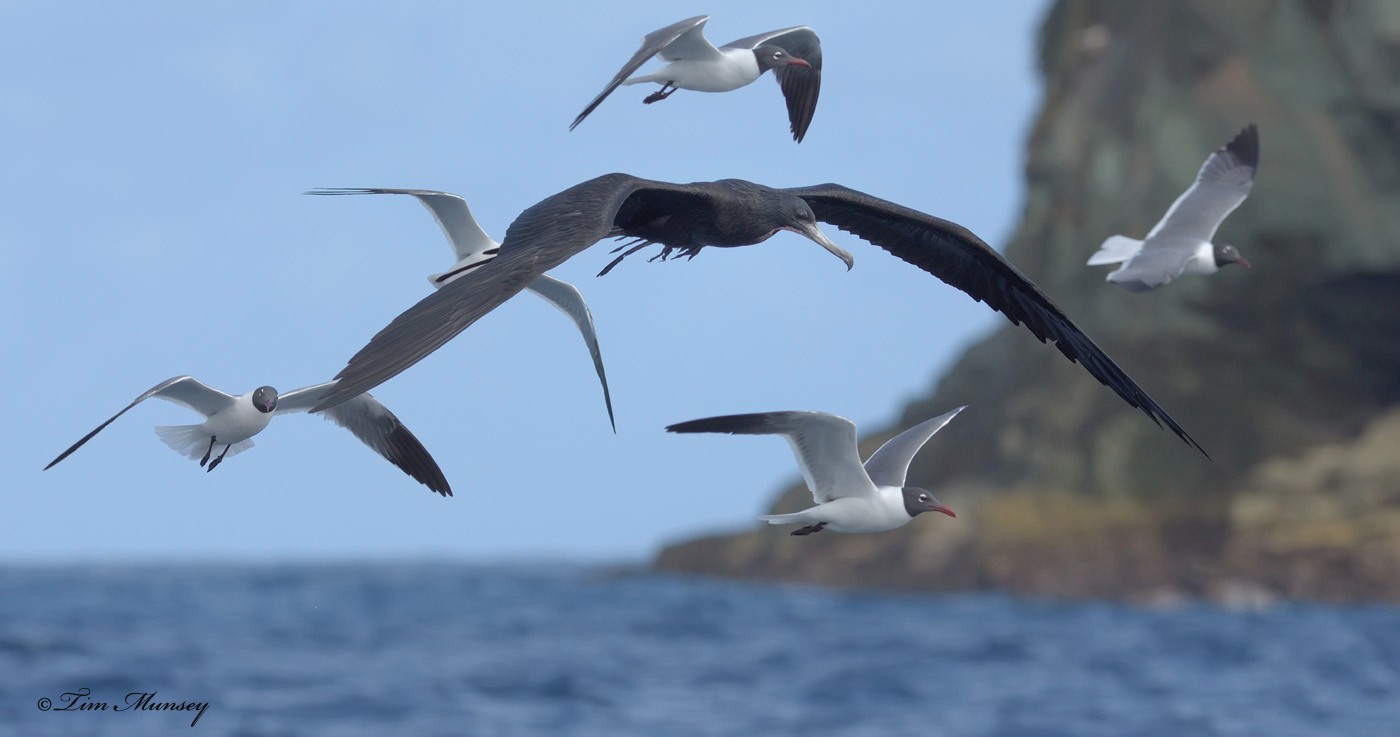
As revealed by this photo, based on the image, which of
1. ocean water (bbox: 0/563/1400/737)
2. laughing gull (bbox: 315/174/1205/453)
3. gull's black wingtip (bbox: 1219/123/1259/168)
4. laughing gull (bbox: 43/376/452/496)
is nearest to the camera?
laughing gull (bbox: 315/174/1205/453)

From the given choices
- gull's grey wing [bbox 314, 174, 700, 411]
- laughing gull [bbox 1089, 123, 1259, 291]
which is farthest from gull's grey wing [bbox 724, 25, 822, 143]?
gull's grey wing [bbox 314, 174, 700, 411]

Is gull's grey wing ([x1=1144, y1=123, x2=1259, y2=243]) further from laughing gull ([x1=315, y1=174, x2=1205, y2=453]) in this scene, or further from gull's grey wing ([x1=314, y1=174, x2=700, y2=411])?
gull's grey wing ([x1=314, y1=174, x2=700, y2=411])

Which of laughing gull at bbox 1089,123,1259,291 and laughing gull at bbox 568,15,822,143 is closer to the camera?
laughing gull at bbox 1089,123,1259,291

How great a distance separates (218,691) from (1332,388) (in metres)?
23.3

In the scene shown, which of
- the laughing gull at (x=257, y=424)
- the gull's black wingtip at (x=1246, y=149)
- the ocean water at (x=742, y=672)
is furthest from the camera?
the ocean water at (x=742, y=672)

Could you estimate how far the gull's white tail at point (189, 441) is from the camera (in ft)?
23.2

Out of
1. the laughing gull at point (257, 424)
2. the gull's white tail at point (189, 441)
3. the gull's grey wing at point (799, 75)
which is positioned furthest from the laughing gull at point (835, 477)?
the gull's grey wing at point (799, 75)

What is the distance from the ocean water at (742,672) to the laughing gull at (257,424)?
468 inches

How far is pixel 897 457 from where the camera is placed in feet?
25.6

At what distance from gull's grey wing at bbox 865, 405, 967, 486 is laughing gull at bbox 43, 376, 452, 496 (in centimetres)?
199

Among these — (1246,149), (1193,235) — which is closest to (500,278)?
(1193,235)

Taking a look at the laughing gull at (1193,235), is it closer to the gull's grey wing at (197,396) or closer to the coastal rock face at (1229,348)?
the gull's grey wing at (197,396)

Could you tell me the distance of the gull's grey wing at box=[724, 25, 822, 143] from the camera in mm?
11148

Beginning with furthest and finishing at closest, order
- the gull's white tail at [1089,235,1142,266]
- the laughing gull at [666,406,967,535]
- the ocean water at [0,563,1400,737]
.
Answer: the ocean water at [0,563,1400,737], the gull's white tail at [1089,235,1142,266], the laughing gull at [666,406,967,535]
